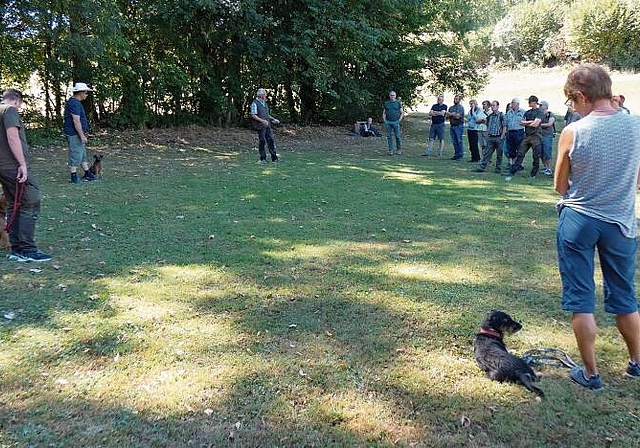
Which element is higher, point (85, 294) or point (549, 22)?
point (549, 22)

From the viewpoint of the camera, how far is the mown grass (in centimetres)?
296

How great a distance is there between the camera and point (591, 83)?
299 centimetres

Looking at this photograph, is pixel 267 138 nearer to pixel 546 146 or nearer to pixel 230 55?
pixel 546 146

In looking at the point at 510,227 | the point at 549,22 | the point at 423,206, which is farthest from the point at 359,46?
the point at 549,22

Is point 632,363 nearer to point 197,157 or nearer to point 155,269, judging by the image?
point 155,269

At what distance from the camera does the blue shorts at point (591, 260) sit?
3.06 meters

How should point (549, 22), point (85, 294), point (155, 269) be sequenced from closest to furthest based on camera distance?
point (85, 294)
point (155, 269)
point (549, 22)

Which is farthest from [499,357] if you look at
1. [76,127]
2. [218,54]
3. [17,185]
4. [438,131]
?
[218,54]

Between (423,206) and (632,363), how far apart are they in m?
5.33

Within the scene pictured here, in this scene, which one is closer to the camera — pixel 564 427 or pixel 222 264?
pixel 564 427

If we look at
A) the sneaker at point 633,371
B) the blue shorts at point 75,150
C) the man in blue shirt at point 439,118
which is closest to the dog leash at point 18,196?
the blue shorts at point 75,150

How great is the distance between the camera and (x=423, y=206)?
28.1ft

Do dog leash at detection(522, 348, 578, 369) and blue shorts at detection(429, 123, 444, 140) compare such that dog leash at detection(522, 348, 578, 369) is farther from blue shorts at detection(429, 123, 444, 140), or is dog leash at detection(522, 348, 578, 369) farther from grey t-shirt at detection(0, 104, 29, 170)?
blue shorts at detection(429, 123, 444, 140)

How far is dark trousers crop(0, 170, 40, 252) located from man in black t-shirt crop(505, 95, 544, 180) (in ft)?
30.7
